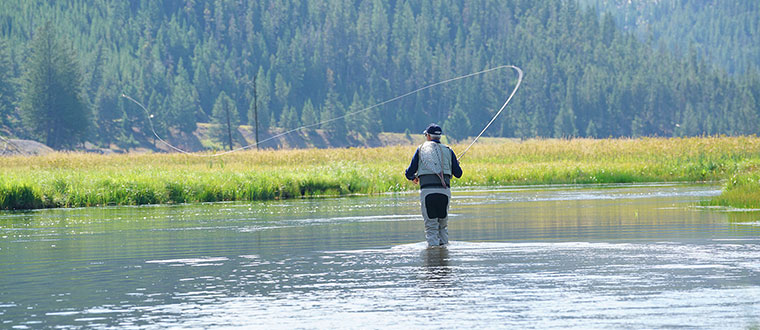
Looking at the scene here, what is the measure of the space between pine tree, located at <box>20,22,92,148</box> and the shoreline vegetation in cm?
8114

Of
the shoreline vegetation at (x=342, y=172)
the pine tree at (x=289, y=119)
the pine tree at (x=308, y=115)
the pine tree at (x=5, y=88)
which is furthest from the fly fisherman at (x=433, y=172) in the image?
the pine tree at (x=308, y=115)

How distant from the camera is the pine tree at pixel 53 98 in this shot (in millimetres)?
135750

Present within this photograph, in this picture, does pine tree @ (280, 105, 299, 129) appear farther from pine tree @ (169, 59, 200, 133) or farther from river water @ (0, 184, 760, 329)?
river water @ (0, 184, 760, 329)

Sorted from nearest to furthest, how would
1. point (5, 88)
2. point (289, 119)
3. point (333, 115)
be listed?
point (5, 88) → point (289, 119) → point (333, 115)

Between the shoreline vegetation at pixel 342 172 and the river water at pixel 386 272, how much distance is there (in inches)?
305

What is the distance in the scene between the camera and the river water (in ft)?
32.5

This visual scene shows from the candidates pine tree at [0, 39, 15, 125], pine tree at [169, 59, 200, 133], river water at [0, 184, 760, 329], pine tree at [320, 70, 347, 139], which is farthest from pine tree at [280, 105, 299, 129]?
river water at [0, 184, 760, 329]

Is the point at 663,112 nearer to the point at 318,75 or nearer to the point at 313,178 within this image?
the point at 318,75

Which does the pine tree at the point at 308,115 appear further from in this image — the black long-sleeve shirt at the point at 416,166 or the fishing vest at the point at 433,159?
the fishing vest at the point at 433,159

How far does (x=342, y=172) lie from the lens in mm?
40625

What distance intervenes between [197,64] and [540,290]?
596 ft

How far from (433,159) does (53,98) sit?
128933mm

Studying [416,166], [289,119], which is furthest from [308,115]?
[416,166]

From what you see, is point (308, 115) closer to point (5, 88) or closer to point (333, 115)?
point (333, 115)
